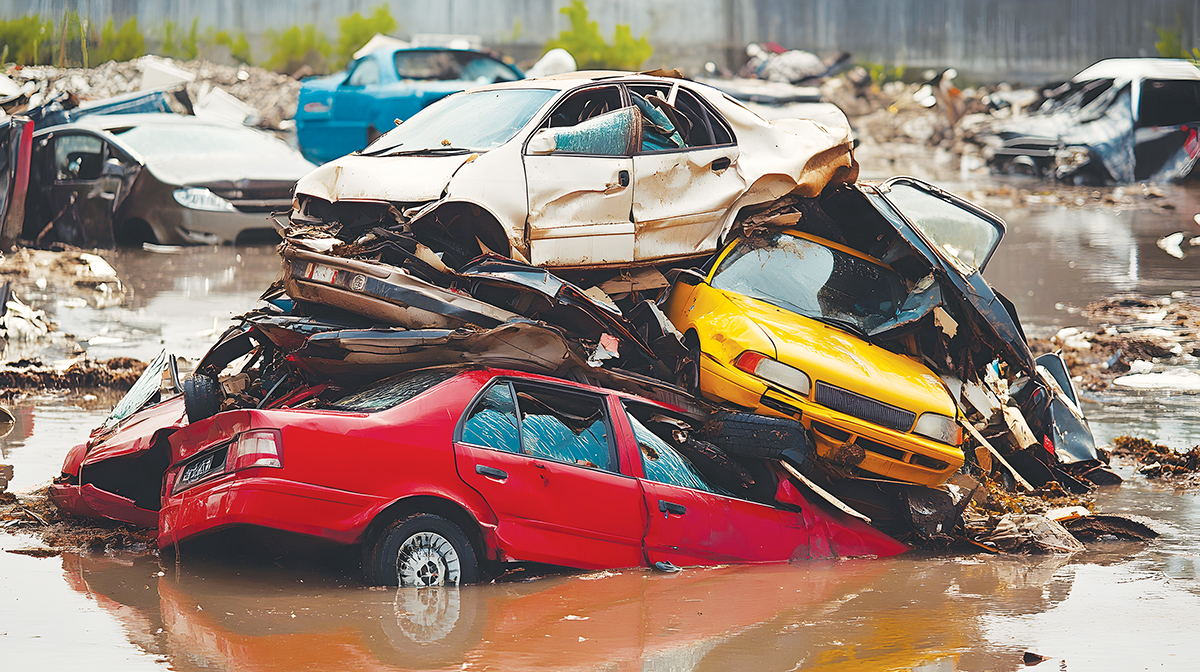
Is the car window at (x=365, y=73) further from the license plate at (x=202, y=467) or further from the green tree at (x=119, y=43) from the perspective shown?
the license plate at (x=202, y=467)

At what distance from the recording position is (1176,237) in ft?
53.1

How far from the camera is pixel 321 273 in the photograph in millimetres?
5945

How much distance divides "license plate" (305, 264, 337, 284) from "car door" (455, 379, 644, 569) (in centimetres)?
119

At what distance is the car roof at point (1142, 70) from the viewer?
2147cm

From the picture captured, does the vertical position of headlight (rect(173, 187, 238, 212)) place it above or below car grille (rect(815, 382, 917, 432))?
above

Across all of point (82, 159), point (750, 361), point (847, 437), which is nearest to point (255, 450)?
point (750, 361)

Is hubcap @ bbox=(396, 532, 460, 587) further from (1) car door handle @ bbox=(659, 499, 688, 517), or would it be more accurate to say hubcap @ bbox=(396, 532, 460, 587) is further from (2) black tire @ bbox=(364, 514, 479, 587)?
(1) car door handle @ bbox=(659, 499, 688, 517)

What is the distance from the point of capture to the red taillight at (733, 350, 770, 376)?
20.6ft

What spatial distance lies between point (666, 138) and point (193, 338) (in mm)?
5017

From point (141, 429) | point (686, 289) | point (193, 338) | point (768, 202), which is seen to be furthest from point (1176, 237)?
point (141, 429)

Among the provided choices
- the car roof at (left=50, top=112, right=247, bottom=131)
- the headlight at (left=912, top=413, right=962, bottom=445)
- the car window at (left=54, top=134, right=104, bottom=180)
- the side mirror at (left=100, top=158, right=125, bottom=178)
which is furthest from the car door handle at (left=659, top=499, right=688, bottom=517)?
the car roof at (left=50, top=112, right=247, bottom=131)

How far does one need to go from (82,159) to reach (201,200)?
1.46 metres

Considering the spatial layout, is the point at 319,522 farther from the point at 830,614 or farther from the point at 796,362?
the point at 796,362

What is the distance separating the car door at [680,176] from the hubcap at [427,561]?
9.05ft
